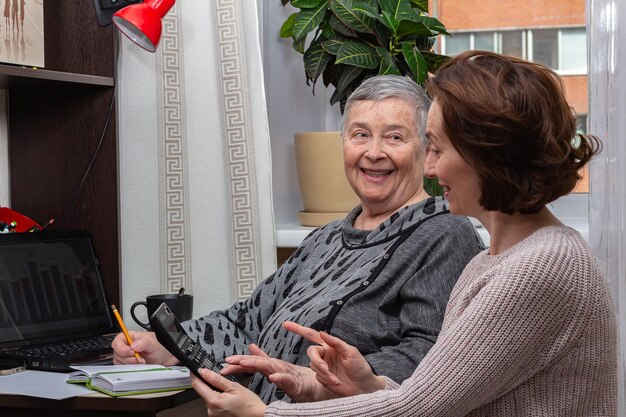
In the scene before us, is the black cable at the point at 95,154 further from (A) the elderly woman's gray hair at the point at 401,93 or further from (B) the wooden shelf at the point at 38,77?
(A) the elderly woman's gray hair at the point at 401,93

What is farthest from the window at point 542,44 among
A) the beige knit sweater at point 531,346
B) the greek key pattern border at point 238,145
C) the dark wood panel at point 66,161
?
the beige knit sweater at point 531,346

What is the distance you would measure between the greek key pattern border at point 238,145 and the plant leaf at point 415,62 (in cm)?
45

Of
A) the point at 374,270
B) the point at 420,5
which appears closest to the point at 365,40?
the point at 420,5

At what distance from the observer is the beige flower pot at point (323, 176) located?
2654 millimetres

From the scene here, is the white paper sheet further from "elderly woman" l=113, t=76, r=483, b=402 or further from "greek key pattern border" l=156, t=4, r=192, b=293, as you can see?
"greek key pattern border" l=156, t=4, r=192, b=293

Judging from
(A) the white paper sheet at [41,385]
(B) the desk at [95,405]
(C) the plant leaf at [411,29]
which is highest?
(C) the plant leaf at [411,29]

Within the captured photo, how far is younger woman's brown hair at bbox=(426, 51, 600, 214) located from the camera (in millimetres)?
1120

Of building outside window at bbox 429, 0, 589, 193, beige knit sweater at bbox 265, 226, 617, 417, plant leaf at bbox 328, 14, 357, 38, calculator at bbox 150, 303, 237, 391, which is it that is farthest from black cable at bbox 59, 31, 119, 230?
beige knit sweater at bbox 265, 226, 617, 417

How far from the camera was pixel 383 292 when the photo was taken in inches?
66.9

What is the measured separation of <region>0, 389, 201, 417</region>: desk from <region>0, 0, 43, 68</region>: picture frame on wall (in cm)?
83

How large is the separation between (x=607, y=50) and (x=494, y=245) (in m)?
0.74

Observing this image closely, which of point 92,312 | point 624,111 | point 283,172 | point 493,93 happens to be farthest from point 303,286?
point 283,172

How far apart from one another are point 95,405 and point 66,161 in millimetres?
961

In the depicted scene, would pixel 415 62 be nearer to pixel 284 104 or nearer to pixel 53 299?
pixel 284 104
